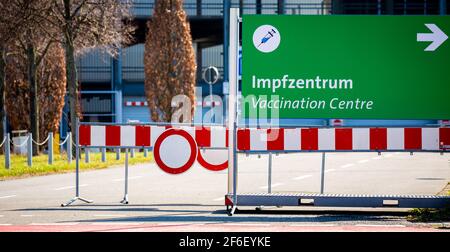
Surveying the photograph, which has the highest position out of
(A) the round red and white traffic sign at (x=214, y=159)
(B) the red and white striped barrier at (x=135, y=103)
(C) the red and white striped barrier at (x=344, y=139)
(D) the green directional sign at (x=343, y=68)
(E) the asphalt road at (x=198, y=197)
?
(B) the red and white striped barrier at (x=135, y=103)

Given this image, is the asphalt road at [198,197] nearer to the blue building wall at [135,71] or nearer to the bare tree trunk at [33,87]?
the bare tree trunk at [33,87]

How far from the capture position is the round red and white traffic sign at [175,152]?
15383 mm

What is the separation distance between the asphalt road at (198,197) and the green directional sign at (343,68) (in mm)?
1515

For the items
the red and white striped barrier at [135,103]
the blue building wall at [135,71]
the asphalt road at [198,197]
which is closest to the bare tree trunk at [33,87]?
the asphalt road at [198,197]

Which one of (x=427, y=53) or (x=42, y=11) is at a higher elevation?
(x=42, y=11)

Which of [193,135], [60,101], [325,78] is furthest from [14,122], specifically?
[325,78]

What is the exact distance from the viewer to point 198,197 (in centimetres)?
1636

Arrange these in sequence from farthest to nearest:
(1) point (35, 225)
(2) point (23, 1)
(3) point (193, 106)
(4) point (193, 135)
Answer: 1. (3) point (193, 106)
2. (2) point (23, 1)
3. (4) point (193, 135)
4. (1) point (35, 225)

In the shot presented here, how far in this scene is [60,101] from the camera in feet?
126

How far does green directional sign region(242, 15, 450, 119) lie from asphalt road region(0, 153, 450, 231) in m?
1.51

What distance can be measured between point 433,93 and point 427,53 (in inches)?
22.6

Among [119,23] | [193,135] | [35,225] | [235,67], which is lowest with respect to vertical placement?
[35,225]

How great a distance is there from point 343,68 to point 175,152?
10.0ft

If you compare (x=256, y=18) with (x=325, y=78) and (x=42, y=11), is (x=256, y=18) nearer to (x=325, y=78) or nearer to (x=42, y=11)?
(x=325, y=78)
